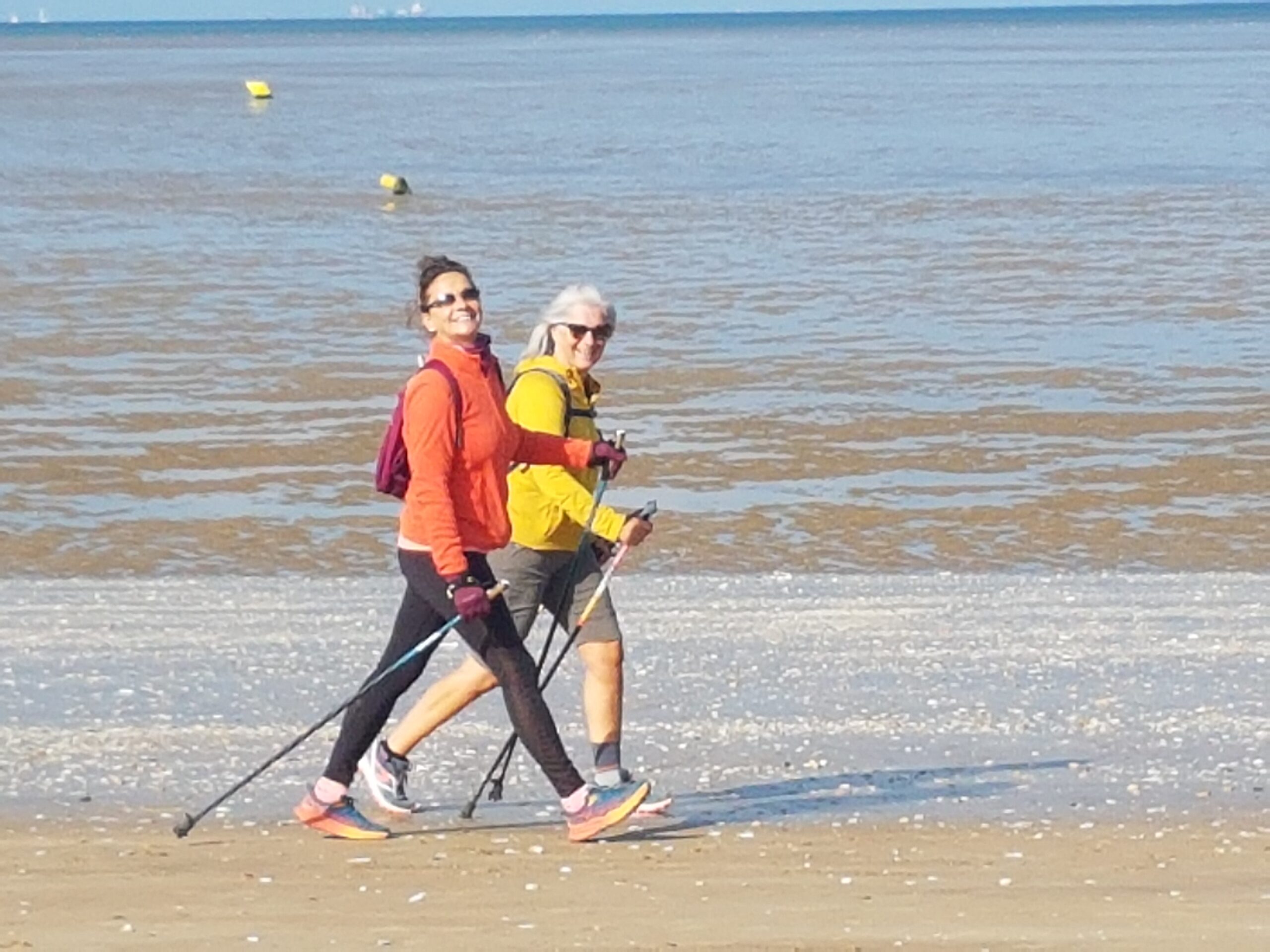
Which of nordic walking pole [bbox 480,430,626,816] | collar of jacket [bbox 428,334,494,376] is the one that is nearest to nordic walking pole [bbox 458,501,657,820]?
nordic walking pole [bbox 480,430,626,816]

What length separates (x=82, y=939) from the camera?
5520mm

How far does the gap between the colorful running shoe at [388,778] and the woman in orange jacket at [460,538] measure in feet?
0.51

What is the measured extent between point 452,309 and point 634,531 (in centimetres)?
81

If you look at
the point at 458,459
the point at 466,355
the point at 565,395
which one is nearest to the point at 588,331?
the point at 565,395

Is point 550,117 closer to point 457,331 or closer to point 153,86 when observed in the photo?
point 153,86

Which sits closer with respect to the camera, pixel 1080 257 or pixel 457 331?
pixel 457 331

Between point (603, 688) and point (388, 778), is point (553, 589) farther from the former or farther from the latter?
point (388, 778)

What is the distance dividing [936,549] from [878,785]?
4840mm

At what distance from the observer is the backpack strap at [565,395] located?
6.59 m

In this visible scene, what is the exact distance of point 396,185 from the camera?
3588cm

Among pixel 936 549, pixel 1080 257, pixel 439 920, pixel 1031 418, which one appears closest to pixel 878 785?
pixel 439 920

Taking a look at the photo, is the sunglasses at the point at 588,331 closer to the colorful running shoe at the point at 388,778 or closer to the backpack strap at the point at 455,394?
the backpack strap at the point at 455,394

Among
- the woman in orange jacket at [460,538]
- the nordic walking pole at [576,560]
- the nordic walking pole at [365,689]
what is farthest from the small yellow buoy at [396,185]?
the woman in orange jacket at [460,538]

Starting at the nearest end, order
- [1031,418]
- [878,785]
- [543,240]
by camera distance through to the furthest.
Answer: [878,785] → [1031,418] → [543,240]
